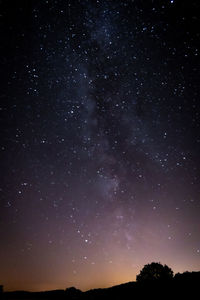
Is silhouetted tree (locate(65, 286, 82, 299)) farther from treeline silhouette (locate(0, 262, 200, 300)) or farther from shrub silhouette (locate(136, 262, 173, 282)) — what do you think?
shrub silhouette (locate(136, 262, 173, 282))

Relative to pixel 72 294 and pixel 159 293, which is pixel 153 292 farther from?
pixel 72 294

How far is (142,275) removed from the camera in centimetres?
3228

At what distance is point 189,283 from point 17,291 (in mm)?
10440

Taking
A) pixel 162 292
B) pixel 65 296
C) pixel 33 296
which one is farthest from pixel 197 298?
pixel 33 296

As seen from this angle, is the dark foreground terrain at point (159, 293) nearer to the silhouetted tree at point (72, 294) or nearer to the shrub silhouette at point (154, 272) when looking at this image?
the silhouetted tree at point (72, 294)

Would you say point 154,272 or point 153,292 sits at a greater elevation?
point 154,272

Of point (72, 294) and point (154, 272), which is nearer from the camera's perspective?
point (72, 294)

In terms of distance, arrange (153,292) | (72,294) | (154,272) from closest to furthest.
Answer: (153,292) < (72,294) < (154,272)

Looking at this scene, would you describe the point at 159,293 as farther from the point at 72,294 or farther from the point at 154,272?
the point at 154,272

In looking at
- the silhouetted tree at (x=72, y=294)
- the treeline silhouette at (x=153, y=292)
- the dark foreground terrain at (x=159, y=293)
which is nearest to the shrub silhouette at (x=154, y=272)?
the silhouetted tree at (x=72, y=294)

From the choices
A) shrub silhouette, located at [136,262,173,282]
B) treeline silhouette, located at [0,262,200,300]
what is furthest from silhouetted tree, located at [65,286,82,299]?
shrub silhouette, located at [136,262,173,282]

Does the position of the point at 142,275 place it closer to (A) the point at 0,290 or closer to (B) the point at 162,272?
(B) the point at 162,272

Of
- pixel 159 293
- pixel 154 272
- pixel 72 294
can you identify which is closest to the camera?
pixel 159 293

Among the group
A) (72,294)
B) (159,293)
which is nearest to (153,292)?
(159,293)
